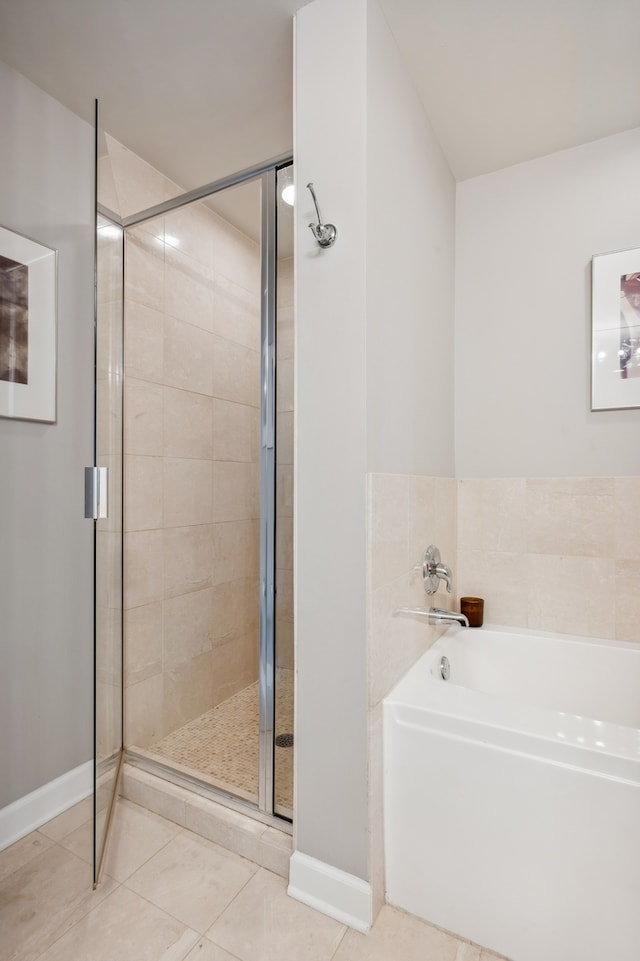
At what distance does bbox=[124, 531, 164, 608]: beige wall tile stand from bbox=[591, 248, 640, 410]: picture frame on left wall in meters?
1.92

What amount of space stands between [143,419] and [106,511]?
2.32ft

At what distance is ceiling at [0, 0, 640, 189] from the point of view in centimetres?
139

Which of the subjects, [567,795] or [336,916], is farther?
[336,916]

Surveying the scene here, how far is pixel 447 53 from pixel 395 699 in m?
2.01

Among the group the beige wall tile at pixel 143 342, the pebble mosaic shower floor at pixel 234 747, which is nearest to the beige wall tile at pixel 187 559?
the pebble mosaic shower floor at pixel 234 747

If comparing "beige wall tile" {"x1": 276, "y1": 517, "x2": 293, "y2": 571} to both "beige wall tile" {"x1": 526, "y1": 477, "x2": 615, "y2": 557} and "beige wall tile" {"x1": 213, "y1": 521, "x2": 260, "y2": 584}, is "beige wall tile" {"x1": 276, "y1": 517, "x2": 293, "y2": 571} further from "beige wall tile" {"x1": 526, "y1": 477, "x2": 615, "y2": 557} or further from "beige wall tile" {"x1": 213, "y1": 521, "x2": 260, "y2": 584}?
"beige wall tile" {"x1": 526, "y1": 477, "x2": 615, "y2": 557}

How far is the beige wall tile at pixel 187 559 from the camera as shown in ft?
7.03

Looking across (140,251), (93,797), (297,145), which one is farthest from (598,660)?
(140,251)

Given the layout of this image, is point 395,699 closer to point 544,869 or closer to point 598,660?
point 544,869

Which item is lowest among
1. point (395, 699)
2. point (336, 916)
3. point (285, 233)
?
point (336, 916)

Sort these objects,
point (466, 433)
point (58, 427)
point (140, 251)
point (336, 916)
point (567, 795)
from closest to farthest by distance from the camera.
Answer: point (567, 795) < point (336, 916) < point (58, 427) < point (140, 251) < point (466, 433)

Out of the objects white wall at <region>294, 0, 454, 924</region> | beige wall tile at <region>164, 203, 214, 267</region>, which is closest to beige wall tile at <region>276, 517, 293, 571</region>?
white wall at <region>294, 0, 454, 924</region>

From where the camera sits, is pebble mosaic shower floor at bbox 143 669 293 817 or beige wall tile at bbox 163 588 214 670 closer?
pebble mosaic shower floor at bbox 143 669 293 817

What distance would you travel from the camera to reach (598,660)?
178 centimetres
